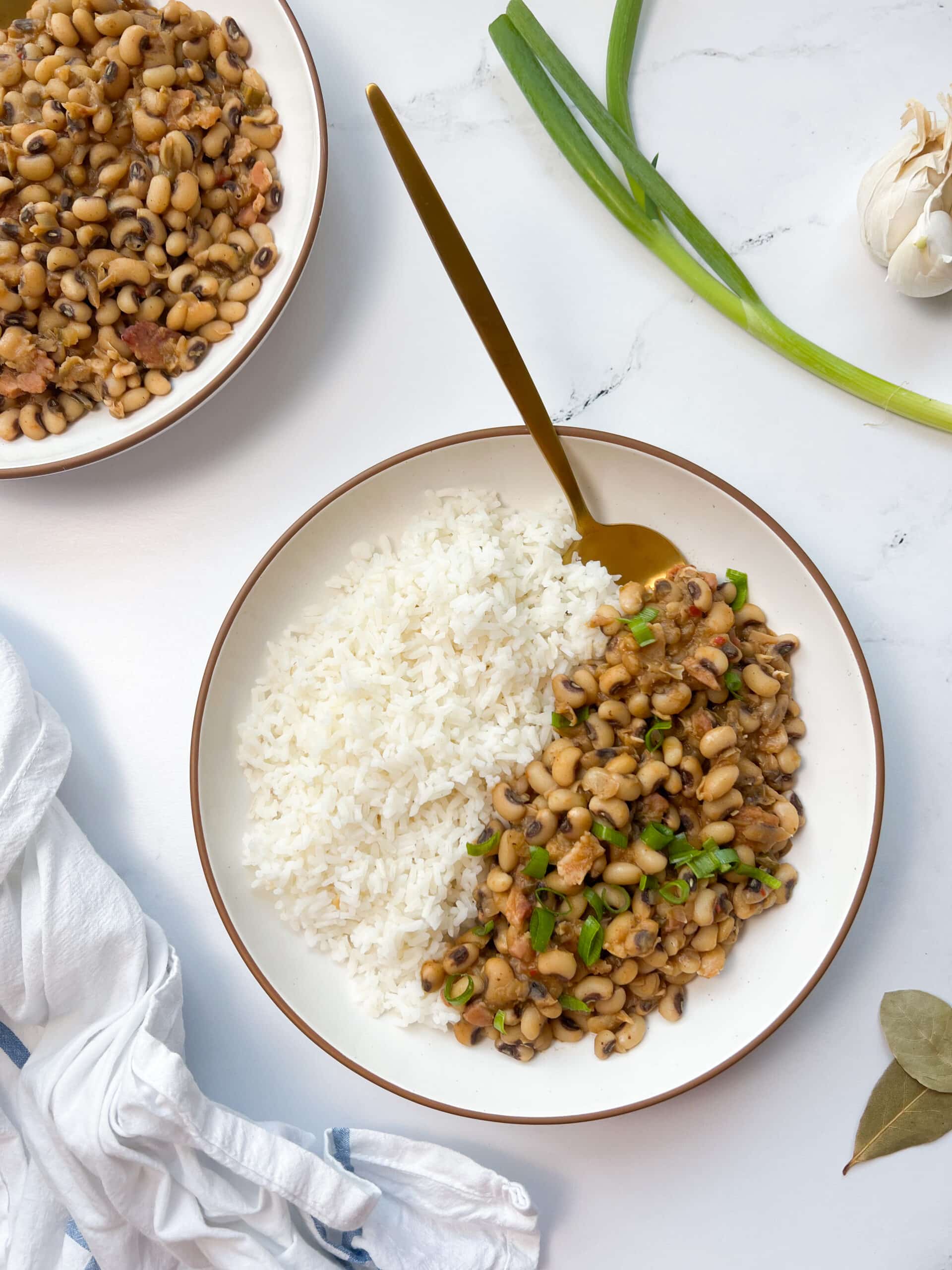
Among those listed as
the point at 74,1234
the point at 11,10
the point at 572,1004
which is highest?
the point at 11,10

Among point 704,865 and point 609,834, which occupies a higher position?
point 609,834

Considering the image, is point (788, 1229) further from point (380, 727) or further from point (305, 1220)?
point (380, 727)

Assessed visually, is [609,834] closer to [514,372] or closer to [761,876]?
[761,876]

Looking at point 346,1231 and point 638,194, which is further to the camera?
point 638,194

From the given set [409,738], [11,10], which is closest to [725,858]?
[409,738]

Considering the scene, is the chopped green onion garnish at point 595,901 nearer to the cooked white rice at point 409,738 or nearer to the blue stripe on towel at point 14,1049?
the cooked white rice at point 409,738

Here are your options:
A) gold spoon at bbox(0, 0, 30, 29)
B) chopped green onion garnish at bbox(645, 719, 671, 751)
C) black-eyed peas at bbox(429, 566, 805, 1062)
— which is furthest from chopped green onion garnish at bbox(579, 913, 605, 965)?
gold spoon at bbox(0, 0, 30, 29)

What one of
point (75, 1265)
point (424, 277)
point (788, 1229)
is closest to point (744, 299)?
point (424, 277)
